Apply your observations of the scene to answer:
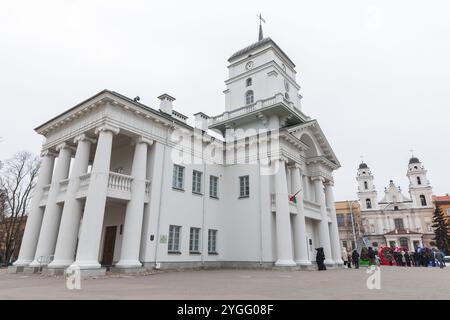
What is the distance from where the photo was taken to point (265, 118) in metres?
23.1

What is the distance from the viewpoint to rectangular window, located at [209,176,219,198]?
21328 mm

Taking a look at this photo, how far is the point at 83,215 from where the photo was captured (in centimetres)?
1427

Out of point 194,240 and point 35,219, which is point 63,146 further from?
point 194,240

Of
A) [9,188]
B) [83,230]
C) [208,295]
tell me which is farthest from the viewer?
[9,188]

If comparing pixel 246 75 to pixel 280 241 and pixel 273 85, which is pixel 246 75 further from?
pixel 280 241

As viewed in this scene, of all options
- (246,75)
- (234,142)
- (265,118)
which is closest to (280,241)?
(234,142)

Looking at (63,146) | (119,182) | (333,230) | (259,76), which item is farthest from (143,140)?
(333,230)

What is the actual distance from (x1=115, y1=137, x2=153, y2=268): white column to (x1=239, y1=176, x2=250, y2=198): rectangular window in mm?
7598

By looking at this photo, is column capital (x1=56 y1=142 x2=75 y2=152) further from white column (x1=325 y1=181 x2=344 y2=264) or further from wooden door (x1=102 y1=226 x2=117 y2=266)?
white column (x1=325 y1=181 x2=344 y2=264)

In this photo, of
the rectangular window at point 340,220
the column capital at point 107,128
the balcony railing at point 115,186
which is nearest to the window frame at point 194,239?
the balcony railing at point 115,186

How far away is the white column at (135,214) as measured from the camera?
1478cm

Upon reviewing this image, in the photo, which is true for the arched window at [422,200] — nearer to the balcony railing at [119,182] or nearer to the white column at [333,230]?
the white column at [333,230]

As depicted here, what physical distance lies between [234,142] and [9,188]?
88.6 feet
